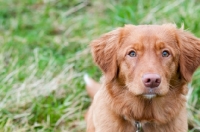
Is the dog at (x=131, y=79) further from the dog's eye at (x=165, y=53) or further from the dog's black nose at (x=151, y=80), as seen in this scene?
the dog's black nose at (x=151, y=80)

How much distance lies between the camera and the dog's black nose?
4.99m

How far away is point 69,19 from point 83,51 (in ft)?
3.17

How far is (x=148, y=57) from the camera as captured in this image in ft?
16.9

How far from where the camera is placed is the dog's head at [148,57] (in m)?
5.12

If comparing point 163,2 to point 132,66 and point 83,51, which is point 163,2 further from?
point 132,66

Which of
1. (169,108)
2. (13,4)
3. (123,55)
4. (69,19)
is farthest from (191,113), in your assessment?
(13,4)

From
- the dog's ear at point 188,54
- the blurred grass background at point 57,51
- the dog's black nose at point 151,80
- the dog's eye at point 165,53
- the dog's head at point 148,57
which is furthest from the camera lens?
the blurred grass background at point 57,51

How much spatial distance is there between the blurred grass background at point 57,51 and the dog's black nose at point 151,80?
1.64 m

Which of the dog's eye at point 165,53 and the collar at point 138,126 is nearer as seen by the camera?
the dog's eye at point 165,53

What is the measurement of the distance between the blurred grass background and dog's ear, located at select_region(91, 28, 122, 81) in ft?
3.87

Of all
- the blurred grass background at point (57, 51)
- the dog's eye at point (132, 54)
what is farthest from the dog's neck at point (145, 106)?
the blurred grass background at point (57, 51)

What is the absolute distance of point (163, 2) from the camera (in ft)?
27.1

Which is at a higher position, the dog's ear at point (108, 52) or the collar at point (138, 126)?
the dog's ear at point (108, 52)

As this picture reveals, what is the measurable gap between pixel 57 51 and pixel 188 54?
8.69ft
